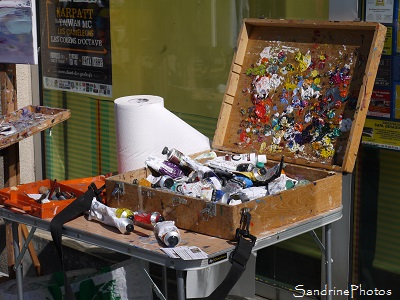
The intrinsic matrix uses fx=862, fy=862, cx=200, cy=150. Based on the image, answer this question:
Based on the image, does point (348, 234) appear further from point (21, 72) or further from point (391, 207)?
point (21, 72)

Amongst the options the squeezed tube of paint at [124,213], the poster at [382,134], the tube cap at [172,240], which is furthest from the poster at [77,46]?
the tube cap at [172,240]

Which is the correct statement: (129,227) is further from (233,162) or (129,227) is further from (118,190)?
(233,162)

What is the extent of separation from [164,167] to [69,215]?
54cm

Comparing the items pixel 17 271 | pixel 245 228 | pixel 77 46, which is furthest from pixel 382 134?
pixel 77 46

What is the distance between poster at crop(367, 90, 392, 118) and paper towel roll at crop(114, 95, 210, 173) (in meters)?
1.01

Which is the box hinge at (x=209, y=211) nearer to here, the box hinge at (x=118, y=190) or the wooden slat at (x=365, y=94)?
the box hinge at (x=118, y=190)

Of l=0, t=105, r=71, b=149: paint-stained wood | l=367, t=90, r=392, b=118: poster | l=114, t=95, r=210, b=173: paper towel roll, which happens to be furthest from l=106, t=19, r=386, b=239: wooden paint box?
l=0, t=105, r=71, b=149: paint-stained wood

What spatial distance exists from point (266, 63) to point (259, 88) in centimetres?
14

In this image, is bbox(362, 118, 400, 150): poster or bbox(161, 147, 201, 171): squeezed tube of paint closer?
bbox(161, 147, 201, 171): squeezed tube of paint

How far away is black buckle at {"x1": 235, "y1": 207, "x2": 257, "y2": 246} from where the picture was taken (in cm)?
355

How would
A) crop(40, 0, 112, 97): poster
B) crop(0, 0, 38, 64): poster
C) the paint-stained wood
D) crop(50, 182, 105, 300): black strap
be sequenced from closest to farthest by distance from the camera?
crop(50, 182, 105, 300): black strap, the paint-stained wood, crop(0, 0, 38, 64): poster, crop(40, 0, 112, 97): poster

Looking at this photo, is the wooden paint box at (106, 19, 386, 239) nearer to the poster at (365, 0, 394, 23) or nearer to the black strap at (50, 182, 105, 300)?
the black strap at (50, 182, 105, 300)

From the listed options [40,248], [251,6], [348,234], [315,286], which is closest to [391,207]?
[348,234]

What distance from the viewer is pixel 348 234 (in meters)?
4.89
